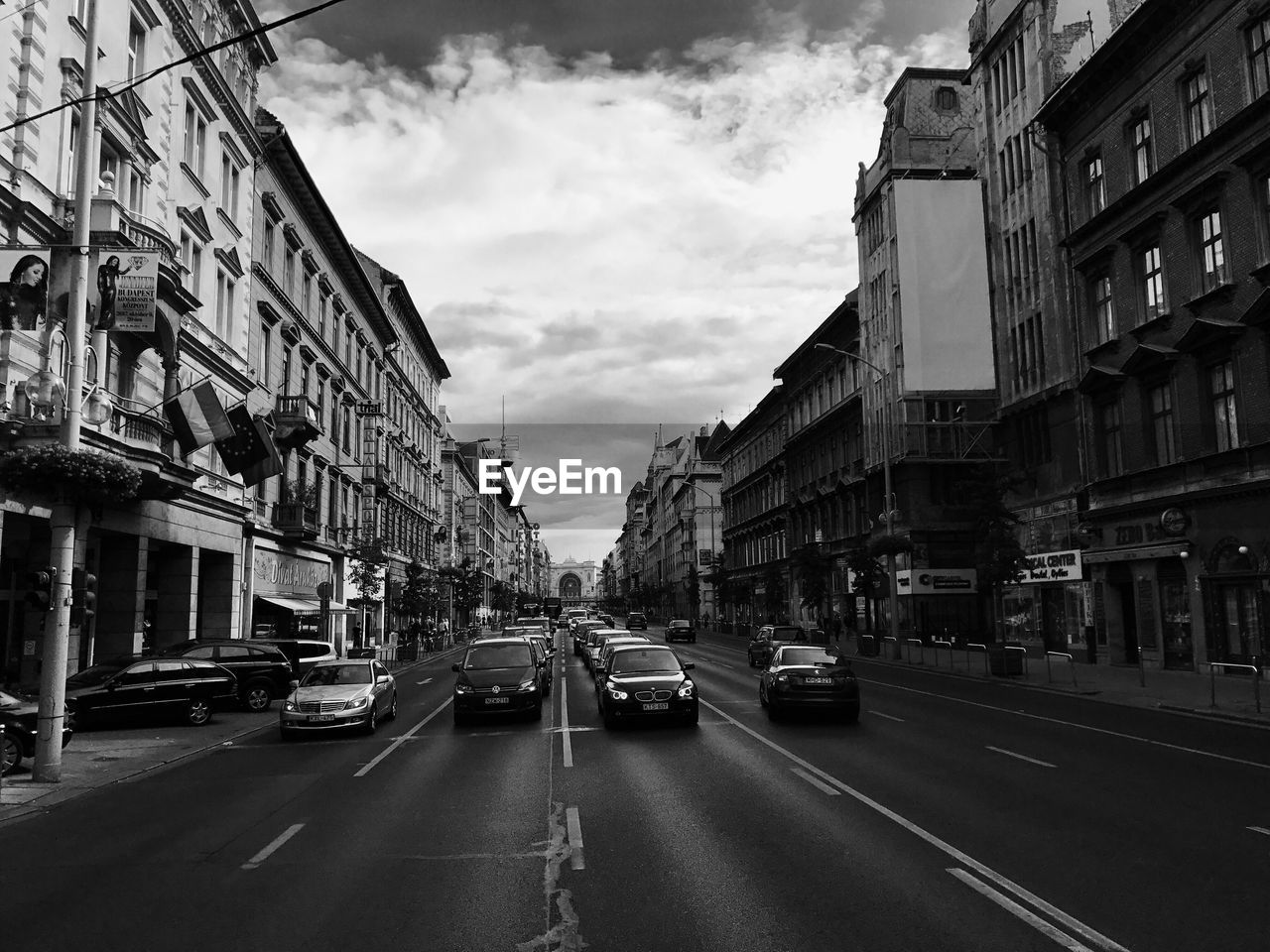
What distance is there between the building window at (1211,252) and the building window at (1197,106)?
2305 millimetres

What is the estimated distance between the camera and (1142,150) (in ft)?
102

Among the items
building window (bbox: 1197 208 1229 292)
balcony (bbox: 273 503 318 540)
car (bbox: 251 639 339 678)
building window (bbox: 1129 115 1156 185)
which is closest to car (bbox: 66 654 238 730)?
car (bbox: 251 639 339 678)

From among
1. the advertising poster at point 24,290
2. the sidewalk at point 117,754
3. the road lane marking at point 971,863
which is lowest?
the sidewalk at point 117,754

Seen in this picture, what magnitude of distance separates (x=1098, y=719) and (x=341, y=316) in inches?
1723

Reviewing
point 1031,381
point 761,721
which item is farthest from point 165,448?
point 1031,381

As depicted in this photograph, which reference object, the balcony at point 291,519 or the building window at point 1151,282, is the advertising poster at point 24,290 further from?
the building window at point 1151,282

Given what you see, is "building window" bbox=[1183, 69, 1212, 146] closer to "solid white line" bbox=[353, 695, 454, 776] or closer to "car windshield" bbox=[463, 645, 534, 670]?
"car windshield" bbox=[463, 645, 534, 670]

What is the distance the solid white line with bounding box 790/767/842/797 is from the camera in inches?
452

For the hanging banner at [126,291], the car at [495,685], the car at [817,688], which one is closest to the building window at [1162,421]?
the car at [817,688]

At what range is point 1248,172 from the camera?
84.4ft

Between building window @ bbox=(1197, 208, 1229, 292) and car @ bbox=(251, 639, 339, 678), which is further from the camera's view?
car @ bbox=(251, 639, 339, 678)

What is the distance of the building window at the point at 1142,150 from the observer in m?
30.4

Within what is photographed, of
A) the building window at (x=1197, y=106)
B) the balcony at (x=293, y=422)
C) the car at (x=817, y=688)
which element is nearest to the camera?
the car at (x=817, y=688)

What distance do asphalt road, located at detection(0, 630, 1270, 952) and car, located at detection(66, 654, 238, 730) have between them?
5096 mm
